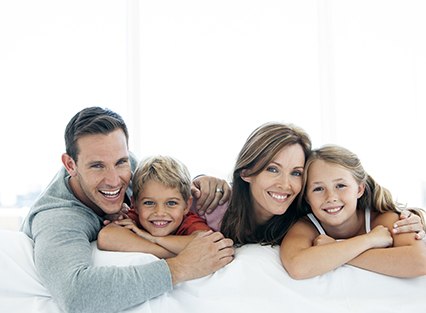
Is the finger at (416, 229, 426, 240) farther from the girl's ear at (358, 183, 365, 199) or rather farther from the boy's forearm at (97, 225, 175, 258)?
the boy's forearm at (97, 225, 175, 258)

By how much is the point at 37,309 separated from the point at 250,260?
0.61 metres

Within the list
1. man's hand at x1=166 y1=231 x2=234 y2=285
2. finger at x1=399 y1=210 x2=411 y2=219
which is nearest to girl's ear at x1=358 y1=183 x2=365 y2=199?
finger at x1=399 y1=210 x2=411 y2=219

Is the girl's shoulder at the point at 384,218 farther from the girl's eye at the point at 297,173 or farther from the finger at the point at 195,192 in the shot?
the finger at the point at 195,192

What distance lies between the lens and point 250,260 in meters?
1.48

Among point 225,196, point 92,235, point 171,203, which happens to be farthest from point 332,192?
point 92,235

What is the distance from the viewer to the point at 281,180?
1.64 meters

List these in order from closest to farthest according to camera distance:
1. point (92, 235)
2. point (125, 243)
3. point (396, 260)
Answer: point (396, 260) → point (125, 243) → point (92, 235)

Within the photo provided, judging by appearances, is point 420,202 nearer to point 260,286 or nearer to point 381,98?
point 381,98

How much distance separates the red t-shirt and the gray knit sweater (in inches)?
9.0

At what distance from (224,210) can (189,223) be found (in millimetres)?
177

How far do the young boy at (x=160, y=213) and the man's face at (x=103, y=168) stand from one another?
6 cm

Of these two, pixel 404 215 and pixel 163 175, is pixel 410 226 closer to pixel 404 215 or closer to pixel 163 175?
pixel 404 215

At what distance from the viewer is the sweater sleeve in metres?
1.29

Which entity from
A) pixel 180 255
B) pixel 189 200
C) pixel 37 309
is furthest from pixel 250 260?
pixel 37 309
